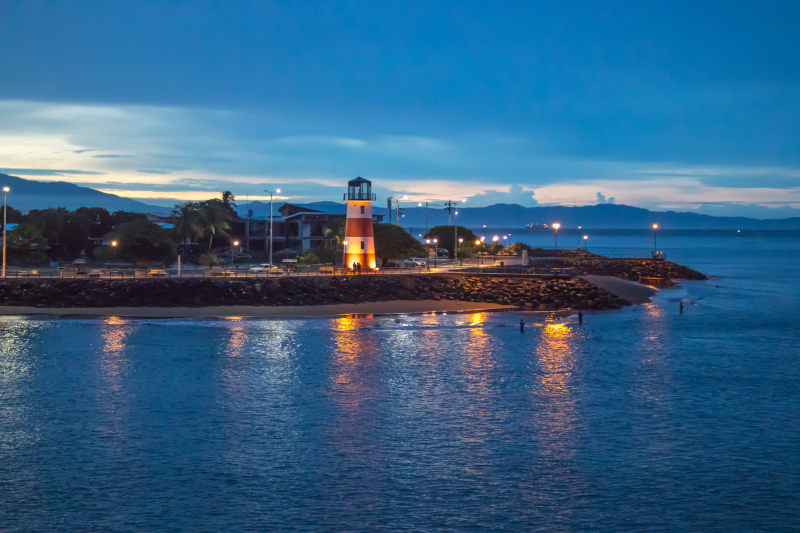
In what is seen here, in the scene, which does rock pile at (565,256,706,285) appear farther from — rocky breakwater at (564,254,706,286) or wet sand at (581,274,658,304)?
wet sand at (581,274,658,304)

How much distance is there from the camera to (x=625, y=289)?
7944cm

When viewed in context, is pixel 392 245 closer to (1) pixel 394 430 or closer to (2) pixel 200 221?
(2) pixel 200 221

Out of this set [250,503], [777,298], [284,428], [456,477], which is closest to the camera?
[250,503]

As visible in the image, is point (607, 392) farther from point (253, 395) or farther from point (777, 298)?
point (777, 298)

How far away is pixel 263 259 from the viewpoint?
315 feet

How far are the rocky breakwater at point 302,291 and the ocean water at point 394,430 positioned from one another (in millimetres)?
10234

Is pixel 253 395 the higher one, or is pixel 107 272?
pixel 107 272

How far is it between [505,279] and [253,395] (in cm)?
4310

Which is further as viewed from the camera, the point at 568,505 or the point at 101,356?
the point at 101,356

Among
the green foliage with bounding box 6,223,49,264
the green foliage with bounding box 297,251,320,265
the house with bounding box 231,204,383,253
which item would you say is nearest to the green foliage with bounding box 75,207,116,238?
the green foliage with bounding box 6,223,49,264

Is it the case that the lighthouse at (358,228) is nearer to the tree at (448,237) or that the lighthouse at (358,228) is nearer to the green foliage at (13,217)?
the tree at (448,237)

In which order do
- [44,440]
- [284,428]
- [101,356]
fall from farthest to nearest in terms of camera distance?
[101,356]
[284,428]
[44,440]

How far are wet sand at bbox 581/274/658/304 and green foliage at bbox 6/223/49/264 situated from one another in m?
58.8

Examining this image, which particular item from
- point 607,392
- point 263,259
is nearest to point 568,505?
point 607,392
